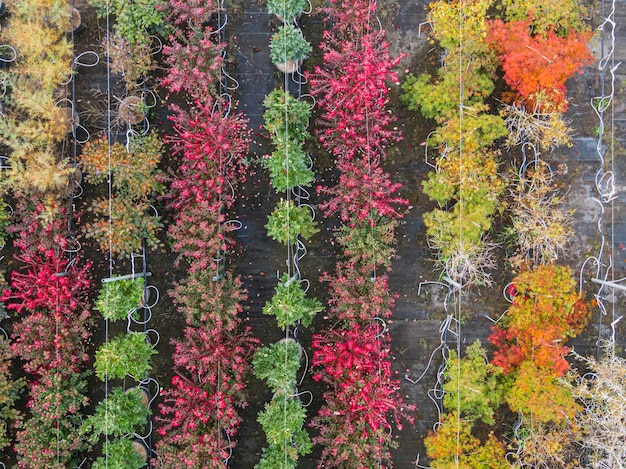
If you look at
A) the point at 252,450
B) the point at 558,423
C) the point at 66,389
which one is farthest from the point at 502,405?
the point at 66,389

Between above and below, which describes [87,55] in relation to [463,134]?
below

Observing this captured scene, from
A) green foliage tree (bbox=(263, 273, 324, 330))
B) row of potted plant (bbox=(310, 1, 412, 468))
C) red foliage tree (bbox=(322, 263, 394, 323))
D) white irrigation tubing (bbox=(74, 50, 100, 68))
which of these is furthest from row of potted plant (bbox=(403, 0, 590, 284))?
white irrigation tubing (bbox=(74, 50, 100, 68))

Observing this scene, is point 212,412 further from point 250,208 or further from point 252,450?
point 250,208

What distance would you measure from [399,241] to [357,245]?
3.94 ft

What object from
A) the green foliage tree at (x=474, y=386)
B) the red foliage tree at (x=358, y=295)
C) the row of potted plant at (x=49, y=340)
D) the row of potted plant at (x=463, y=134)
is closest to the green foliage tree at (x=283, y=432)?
the red foliage tree at (x=358, y=295)

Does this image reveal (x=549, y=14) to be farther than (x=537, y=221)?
No

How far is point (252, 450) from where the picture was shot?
31.0ft

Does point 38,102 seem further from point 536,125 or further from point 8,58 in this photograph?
point 536,125

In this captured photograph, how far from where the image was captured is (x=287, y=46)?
873cm

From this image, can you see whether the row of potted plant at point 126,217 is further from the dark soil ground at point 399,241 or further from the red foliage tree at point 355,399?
the red foliage tree at point 355,399

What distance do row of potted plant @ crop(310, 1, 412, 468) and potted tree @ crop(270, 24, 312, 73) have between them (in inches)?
18.6

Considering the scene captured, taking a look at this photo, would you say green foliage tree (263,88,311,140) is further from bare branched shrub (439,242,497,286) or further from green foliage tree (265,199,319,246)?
bare branched shrub (439,242,497,286)

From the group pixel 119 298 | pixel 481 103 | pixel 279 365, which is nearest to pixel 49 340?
pixel 119 298

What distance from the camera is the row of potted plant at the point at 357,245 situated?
26.9ft
